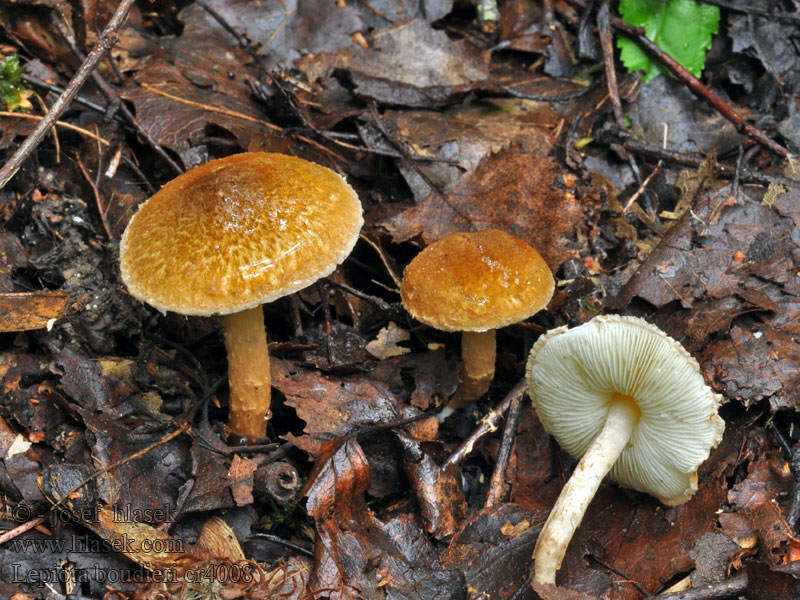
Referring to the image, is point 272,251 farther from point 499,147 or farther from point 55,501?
point 499,147

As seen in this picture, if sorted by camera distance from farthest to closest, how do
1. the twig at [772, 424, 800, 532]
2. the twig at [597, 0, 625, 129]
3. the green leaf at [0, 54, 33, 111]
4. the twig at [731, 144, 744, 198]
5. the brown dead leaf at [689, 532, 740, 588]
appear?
the twig at [597, 0, 625, 129]
the twig at [731, 144, 744, 198]
the green leaf at [0, 54, 33, 111]
the twig at [772, 424, 800, 532]
the brown dead leaf at [689, 532, 740, 588]

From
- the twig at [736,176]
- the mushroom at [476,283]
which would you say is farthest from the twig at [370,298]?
the twig at [736,176]

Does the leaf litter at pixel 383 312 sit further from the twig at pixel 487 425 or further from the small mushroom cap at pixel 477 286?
the small mushroom cap at pixel 477 286

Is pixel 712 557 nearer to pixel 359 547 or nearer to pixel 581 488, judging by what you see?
pixel 581 488

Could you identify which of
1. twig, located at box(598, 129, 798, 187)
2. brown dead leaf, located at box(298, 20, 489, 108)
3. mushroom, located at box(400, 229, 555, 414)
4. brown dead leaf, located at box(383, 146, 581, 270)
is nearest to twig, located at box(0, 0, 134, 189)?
brown dead leaf, located at box(298, 20, 489, 108)

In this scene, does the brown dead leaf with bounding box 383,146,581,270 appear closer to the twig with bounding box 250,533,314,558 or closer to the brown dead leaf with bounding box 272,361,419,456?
the brown dead leaf with bounding box 272,361,419,456

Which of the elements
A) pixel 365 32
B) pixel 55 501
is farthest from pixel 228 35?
pixel 55 501

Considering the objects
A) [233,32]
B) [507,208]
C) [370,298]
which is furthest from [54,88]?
[507,208]
